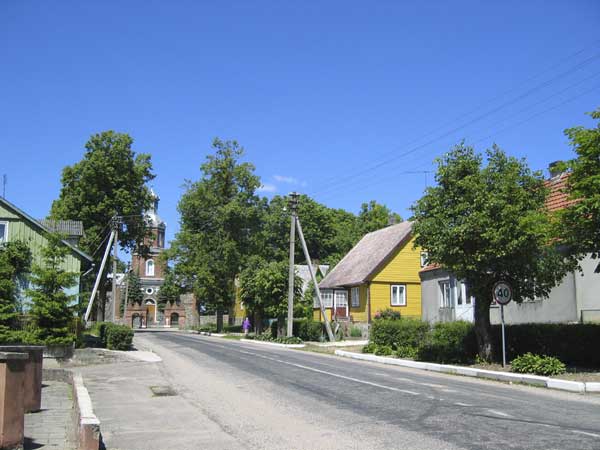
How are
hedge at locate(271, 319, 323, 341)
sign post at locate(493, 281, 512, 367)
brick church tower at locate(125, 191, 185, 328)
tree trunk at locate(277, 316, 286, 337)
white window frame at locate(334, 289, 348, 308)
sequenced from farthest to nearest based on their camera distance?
brick church tower at locate(125, 191, 185, 328) < white window frame at locate(334, 289, 348, 308) < tree trunk at locate(277, 316, 286, 337) < hedge at locate(271, 319, 323, 341) < sign post at locate(493, 281, 512, 367)

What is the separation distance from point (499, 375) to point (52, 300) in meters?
16.6

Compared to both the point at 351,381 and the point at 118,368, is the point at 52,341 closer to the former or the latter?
the point at 118,368

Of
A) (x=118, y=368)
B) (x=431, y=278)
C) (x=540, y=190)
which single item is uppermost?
(x=540, y=190)

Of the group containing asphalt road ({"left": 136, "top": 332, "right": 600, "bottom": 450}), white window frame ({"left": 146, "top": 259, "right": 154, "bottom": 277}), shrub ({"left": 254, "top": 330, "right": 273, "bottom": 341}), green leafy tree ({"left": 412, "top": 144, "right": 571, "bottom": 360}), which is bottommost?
Result: shrub ({"left": 254, "top": 330, "right": 273, "bottom": 341})

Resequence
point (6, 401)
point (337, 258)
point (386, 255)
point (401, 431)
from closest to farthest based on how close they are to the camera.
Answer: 1. point (6, 401)
2. point (401, 431)
3. point (386, 255)
4. point (337, 258)

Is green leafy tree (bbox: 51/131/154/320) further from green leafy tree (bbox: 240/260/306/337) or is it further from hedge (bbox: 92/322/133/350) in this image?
hedge (bbox: 92/322/133/350)

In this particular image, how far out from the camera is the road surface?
26.4 ft

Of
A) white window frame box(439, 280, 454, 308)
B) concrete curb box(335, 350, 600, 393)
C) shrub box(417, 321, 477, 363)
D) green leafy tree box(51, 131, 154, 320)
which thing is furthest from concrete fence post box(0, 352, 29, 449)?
green leafy tree box(51, 131, 154, 320)

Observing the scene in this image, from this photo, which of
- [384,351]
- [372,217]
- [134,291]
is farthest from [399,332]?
[134,291]

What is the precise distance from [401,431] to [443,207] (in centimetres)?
1154

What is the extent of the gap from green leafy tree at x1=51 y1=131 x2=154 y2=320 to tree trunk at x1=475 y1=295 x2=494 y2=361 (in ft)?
113

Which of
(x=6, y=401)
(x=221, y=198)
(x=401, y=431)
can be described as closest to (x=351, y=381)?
(x=401, y=431)

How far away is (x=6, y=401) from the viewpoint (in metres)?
6.97

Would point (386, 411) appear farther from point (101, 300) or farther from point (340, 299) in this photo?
point (101, 300)
